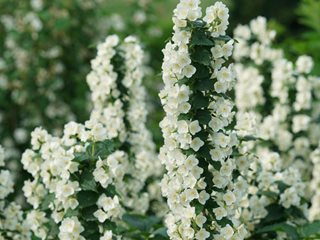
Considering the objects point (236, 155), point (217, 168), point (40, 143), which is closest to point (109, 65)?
point (40, 143)

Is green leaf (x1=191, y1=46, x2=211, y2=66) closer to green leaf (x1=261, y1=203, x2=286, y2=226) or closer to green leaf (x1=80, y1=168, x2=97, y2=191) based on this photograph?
green leaf (x1=80, y1=168, x2=97, y2=191)

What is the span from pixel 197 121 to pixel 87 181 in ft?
1.93

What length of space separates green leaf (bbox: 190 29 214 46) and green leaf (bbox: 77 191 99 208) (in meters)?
0.83

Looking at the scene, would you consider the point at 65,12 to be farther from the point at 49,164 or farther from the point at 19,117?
the point at 49,164

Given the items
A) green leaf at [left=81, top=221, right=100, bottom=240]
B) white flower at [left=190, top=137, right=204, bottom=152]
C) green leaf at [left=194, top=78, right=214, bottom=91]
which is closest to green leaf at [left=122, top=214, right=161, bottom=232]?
green leaf at [left=81, top=221, right=100, bottom=240]

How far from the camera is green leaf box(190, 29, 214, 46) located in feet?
10.3

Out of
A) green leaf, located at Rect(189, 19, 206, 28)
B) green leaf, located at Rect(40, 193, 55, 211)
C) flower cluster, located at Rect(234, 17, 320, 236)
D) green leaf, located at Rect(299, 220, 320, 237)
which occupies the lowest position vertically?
green leaf, located at Rect(299, 220, 320, 237)

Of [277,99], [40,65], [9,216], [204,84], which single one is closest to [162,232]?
[9,216]

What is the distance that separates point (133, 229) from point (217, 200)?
2.85 feet

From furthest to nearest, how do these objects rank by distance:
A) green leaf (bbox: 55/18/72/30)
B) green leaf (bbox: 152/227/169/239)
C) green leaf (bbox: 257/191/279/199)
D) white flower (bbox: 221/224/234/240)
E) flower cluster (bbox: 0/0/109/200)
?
flower cluster (bbox: 0/0/109/200) < green leaf (bbox: 55/18/72/30) < green leaf (bbox: 257/191/279/199) < green leaf (bbox: 152/227/169/239) < white flower (bbox: 221/224/234/240)

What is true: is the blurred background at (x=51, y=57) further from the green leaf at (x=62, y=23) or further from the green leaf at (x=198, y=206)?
the green leaf at (x=198, y=206)

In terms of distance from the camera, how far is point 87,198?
11.5 feet

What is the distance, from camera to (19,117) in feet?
25.0

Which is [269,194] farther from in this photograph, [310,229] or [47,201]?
[47,201]
